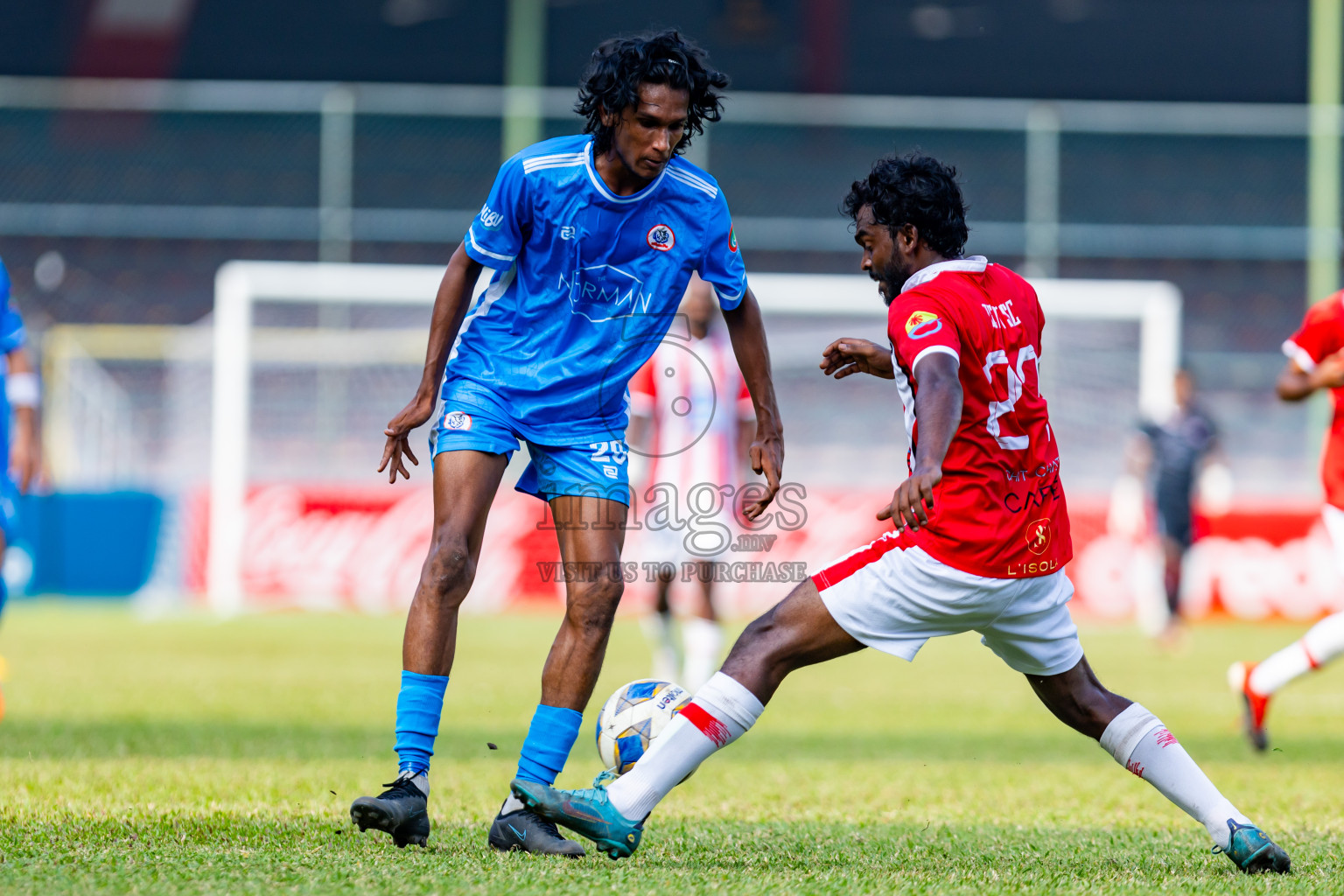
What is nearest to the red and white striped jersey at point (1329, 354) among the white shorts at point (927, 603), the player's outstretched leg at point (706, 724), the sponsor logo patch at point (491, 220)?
the white shorts at point (927, 603)

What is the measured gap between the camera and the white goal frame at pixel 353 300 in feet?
53.8

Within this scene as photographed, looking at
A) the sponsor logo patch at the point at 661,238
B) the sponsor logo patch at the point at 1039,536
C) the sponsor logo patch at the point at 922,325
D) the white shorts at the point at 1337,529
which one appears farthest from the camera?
the white shorts at the point at 1337,529

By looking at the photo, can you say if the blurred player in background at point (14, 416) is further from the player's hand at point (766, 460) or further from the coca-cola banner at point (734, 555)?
the coca-cola banner at point (734, 555)

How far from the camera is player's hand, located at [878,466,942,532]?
3486mm

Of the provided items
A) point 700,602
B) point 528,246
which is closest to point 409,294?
point 700,602

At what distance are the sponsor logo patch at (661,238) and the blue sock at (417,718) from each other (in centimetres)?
137

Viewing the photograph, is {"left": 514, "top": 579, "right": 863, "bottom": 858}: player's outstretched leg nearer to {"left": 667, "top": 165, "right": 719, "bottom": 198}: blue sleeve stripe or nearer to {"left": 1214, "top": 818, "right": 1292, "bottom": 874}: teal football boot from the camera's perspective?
{"left": 1214, "top": 818, "right": 1292, "bottom": 874}: teal football boot

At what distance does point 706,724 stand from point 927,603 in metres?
0.64

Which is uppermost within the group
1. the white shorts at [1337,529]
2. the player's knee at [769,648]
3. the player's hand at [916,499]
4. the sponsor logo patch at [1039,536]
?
the player's hand at [916,499]

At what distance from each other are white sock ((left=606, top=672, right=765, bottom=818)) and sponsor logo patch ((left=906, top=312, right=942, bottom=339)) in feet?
3.24

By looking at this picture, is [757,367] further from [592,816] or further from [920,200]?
[592,816]

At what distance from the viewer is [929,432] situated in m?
3.57

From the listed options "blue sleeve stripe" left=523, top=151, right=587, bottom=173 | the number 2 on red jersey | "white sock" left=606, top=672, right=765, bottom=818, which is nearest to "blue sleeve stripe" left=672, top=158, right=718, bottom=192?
"blue sleeve stripe" left=523, top=151, right=587, bottom=173

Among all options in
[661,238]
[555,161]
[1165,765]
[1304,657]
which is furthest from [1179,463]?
[555,161]
